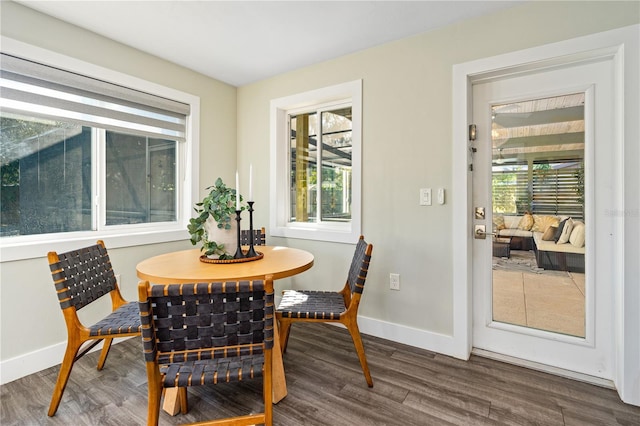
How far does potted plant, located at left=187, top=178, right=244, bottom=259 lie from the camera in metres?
1.86

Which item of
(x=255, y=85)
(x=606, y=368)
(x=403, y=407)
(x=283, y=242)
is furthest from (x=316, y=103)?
(x=606, y=368)

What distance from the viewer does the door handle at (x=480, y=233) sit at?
7.33 ft

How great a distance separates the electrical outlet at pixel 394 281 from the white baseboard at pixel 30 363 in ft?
7.96

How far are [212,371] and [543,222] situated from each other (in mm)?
2214

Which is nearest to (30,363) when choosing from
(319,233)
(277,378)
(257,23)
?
(277,378)

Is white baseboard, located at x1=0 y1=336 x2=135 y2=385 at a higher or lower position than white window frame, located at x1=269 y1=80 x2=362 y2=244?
lower

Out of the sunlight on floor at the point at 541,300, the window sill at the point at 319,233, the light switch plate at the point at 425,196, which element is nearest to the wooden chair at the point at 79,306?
the window sill at the point at 319,233

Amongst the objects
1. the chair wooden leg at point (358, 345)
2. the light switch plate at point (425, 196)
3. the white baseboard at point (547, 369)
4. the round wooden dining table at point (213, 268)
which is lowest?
the white baseboard at point (547, 369)

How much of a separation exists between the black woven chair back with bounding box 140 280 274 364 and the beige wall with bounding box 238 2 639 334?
152 centimetres

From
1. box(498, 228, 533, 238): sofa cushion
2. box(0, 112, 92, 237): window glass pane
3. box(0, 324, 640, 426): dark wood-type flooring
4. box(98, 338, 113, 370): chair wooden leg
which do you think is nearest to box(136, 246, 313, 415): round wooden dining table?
box(0, 324, 640, 426): dark wood-type flooring

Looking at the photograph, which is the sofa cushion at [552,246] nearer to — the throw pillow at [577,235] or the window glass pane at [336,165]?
the throw pillow at [577,235]

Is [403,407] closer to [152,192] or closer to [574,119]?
[574,119]

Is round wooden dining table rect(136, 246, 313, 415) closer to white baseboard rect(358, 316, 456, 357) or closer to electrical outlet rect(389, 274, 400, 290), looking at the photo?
electrical outlet rect(389, 274, 400, 290)

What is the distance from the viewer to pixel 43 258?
2.08 m
